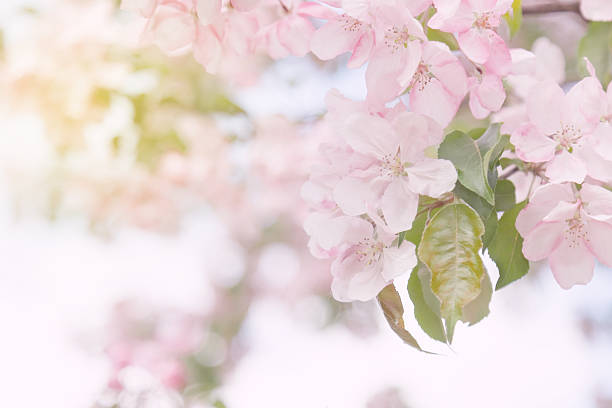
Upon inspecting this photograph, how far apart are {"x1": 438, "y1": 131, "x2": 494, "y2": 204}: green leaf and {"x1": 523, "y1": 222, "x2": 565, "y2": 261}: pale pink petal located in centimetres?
7

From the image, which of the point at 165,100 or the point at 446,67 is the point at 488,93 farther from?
the point at 165,100

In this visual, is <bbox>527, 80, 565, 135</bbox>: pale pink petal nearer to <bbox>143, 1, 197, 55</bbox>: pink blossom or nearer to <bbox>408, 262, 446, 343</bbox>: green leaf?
<bbox>408, 262, 446, 343</bbox>: green leaf

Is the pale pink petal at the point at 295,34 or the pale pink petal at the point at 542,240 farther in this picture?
the pale pink petal at the point at 295,34

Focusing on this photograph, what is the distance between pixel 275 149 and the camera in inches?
69.3

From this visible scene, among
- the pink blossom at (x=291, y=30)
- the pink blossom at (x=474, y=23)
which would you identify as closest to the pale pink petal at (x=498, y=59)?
the pink blossom at (x=474, y=23)

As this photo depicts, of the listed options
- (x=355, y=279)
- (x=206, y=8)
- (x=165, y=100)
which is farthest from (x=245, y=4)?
(x=165, y=100)

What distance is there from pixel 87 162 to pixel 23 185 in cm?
20

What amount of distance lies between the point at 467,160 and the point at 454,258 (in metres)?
0.07

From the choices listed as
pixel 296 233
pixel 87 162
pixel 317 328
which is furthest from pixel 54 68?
pixel 317 328

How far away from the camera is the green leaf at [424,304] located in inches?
19.8

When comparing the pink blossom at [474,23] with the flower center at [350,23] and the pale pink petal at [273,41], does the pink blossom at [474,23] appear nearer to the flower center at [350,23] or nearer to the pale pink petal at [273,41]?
the flower center at [350,23]

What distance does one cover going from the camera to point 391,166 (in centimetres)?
48

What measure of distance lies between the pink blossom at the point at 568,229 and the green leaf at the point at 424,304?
0.26 feet

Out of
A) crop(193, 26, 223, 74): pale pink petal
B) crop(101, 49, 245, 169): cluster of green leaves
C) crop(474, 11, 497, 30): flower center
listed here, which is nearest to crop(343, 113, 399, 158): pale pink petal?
crop(474, 11, 497, 30): flower center
